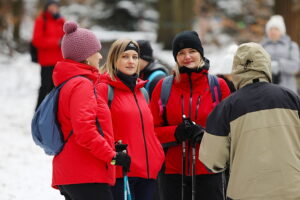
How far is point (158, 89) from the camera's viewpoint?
5098mm

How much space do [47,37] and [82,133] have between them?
279 inches

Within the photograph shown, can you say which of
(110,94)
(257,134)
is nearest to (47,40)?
(110,94)

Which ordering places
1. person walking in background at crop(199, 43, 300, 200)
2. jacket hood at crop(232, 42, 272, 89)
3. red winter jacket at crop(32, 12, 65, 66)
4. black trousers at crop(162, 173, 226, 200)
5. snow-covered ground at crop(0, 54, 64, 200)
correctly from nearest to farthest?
person walking in background at crop(199, 43, 300, 200) < jacket hood at crop(232, 42, 272, 89) < black trousers at crop(162, 173, 226, 200) < snow-covered ground at crop(0, 54, 64, 200) < red winter jacket at crop(32, 12, 65, 66)

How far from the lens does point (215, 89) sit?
16.2 feet

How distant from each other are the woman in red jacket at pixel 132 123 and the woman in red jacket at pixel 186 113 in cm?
38

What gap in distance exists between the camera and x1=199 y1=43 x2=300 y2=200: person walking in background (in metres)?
3.54

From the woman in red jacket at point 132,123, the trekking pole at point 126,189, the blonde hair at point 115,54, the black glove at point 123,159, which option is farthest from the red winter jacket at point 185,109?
the black glove at point 123,159

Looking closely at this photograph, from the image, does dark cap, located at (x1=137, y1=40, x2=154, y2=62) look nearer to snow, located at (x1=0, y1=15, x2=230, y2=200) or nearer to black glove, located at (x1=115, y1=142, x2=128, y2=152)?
snow, located at (x1=0, y1=15, x2=230, y2=200)

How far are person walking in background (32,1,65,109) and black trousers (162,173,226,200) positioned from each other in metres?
6.14

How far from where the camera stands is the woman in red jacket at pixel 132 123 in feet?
14.6

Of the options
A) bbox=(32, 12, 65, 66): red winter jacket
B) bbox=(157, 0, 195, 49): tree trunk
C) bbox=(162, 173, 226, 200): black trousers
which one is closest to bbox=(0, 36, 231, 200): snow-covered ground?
bbox=(32, 12, 65, 66): red winter jacket

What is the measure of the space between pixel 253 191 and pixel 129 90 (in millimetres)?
1460

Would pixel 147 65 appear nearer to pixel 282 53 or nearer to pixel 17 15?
pixel 282 53

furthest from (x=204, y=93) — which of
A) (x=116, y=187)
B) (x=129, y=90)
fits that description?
(x=116, y=187)
